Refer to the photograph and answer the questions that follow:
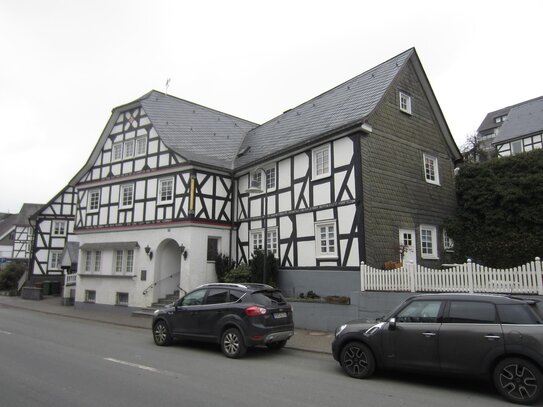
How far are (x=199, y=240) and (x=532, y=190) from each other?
1425 cm

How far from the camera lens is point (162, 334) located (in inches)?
438

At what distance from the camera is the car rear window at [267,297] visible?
32.3ft

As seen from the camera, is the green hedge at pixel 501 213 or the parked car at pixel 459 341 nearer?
the parked car at pixel 459 341

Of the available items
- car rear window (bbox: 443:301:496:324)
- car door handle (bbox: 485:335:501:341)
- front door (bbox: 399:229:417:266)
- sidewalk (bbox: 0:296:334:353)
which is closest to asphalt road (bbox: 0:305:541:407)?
sidewalk (bbox: 0:296:334:353)

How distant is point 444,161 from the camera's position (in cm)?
1956

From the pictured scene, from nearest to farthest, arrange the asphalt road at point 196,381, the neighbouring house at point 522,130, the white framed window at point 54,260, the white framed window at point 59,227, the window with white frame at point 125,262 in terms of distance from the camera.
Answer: the asphalt road at point 196,381, the window with white frame at point 125,262, the white framed window at point 54,260, the white framed window at point 59,227, the neighbouring house at point 522,130

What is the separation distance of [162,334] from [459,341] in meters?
7.48

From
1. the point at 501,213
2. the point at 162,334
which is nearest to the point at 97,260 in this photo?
the point at 162,334

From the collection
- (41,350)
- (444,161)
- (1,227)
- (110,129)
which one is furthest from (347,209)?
(1,227)

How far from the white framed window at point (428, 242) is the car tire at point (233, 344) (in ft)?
33.3

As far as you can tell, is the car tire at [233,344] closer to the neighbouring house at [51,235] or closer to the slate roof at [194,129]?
the slate roof at [194,129]

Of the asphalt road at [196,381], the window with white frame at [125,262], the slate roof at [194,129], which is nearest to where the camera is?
the asphalt road at [196,381]

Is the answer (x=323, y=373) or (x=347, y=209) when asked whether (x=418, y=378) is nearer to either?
(x=323, y=373)

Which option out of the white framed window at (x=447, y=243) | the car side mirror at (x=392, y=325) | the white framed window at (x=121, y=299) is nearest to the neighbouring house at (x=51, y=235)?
the white framed window at (x=121, y=299)
